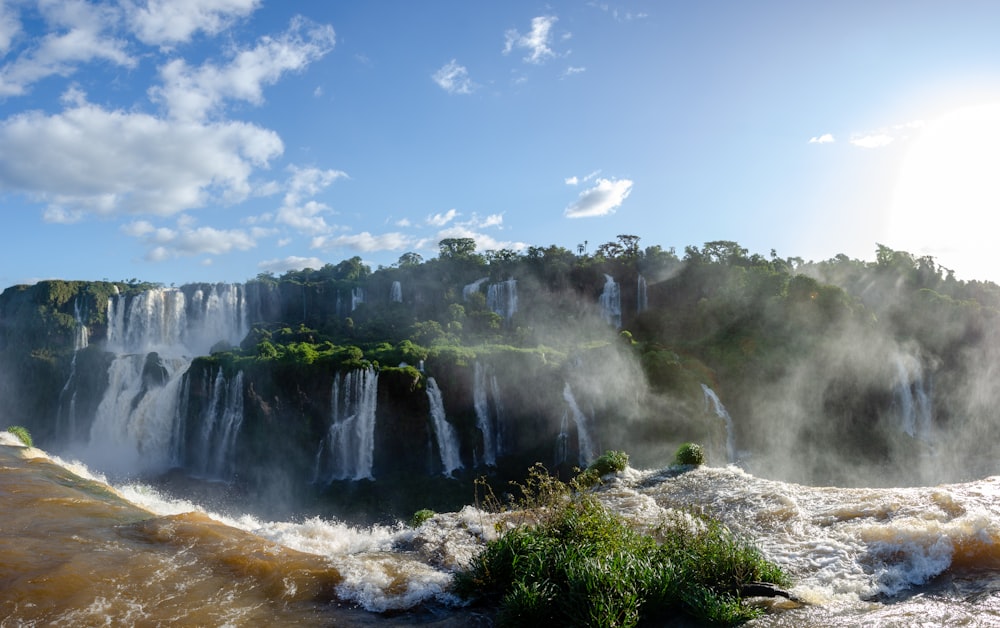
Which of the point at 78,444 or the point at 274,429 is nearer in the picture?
the point at 274,429

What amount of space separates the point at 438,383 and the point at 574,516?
26.9 metres

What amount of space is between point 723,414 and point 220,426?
106ft

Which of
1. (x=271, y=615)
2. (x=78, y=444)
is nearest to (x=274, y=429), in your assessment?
(x=78, y=444)

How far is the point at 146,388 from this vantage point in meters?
41.0

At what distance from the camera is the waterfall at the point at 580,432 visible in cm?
3266

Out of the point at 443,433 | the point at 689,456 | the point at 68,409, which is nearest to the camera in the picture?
the point at 689,456

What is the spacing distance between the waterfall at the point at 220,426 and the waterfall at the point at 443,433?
1307 centimetres

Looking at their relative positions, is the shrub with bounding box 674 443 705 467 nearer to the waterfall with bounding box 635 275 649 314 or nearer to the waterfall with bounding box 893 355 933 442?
the waterfall with bounding box 893 355 933 442

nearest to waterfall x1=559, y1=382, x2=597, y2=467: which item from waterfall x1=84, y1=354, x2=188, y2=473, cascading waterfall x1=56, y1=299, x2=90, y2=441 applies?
waterfall x1=84, y1=354, x2=188, y2=473

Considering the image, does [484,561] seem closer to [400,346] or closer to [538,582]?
[538,582]

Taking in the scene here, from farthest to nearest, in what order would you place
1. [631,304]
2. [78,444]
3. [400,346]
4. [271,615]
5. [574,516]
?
[631,304]
[78,444]
[400,346]
[574,516]
[271,615]

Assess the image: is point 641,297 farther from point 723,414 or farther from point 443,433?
point 443,433

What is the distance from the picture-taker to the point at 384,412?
34719 millimetres

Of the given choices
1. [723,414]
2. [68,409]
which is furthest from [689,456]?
[68,409]
